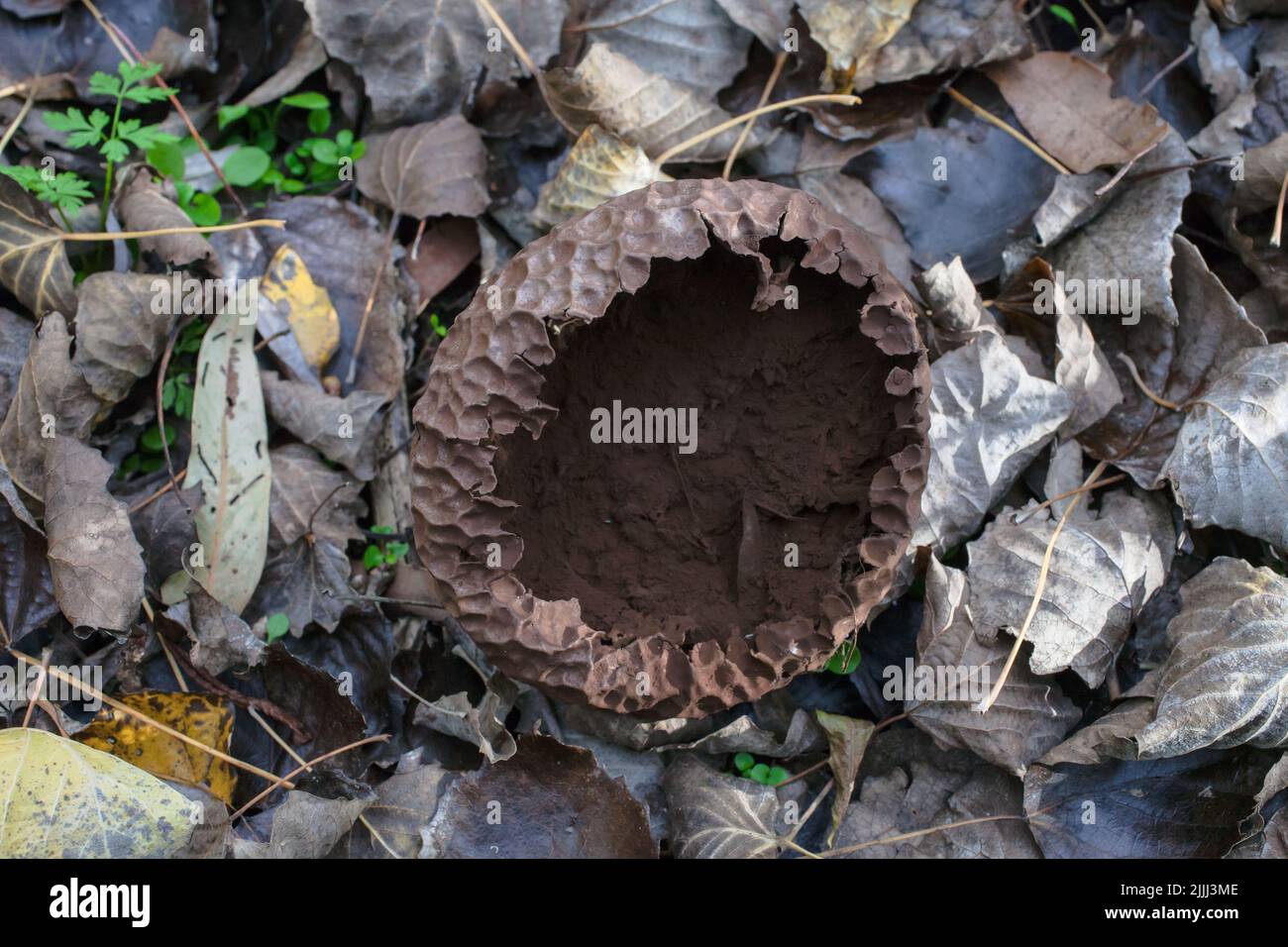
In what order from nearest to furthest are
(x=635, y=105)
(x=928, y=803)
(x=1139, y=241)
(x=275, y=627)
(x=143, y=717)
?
1. (x=143, y=717)
2. (x=928, y=803)
3. (x=275, y=627)
4. (x=1139, y=241)
5. (x=635, y=105)

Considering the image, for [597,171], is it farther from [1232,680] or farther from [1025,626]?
[1232,680]

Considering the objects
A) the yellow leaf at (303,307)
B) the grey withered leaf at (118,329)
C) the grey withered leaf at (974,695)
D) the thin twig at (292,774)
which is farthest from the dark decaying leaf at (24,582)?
the grey withered leaf at (974,695)

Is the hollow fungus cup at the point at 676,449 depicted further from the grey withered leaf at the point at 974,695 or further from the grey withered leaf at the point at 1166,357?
the grey withered leaf at the point at 1166,357

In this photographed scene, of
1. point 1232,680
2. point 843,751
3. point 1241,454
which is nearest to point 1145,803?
point 1232,680

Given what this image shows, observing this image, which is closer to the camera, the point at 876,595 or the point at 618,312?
the point at 876,595
